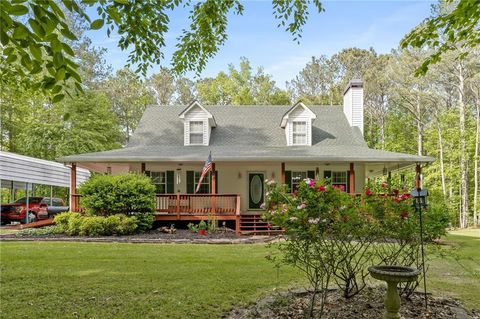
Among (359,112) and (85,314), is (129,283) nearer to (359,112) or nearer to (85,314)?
(85,314)

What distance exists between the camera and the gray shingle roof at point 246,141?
15758mm

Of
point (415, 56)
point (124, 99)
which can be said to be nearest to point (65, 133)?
point (124, 99)

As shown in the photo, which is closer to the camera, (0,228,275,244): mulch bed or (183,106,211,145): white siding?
(0,228,275,244): mulch bed

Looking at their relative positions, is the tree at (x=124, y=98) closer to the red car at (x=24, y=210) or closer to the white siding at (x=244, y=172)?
the red car at (x=24, y=210)

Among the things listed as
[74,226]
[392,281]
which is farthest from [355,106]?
[392,281]

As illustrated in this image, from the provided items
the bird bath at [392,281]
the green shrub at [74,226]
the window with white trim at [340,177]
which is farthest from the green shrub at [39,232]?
the bird bath at [392,281]

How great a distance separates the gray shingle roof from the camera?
15.8m

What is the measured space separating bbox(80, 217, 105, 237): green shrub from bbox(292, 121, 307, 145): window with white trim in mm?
9324

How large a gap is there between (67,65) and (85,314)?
3.40 m

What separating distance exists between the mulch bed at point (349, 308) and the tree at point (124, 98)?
33.1 metres

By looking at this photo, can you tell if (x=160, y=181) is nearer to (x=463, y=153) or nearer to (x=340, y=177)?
(x=340, y=177)

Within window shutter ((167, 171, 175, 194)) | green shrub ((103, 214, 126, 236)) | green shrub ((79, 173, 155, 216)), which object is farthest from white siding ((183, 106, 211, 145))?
green shrub ((103, 214, 126, 236))

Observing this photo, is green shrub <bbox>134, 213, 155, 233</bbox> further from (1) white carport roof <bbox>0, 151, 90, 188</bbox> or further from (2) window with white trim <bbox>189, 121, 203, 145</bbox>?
(1) white carport roof <bbox>0, 151, 90, 188</bbox>

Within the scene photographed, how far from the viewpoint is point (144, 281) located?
6.44 m
